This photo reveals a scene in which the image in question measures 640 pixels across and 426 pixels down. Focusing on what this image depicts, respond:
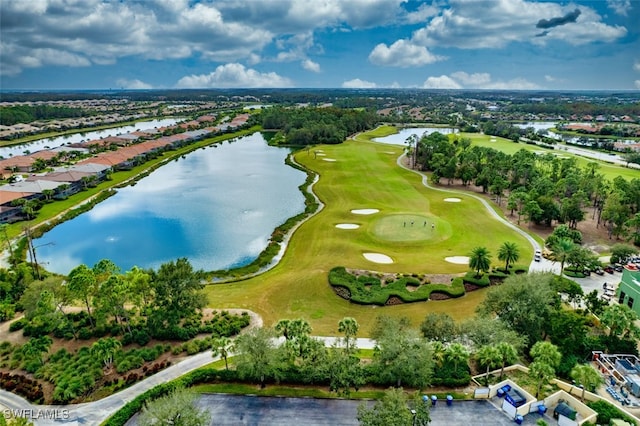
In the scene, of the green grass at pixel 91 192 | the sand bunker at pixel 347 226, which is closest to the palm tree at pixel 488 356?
the sand bunker at pixel 347 226

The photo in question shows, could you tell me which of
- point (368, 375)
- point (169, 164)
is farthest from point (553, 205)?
point (169, 164)

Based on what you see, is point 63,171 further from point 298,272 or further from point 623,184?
point 623,184

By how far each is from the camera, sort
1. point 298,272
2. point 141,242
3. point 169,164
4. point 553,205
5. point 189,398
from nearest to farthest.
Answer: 1. point 189,398
2. point 298,272
3. point 141,242
4. point 553,205
5. point 169,164

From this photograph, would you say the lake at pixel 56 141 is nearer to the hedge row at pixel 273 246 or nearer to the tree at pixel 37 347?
the hedge row at pixel 273 246

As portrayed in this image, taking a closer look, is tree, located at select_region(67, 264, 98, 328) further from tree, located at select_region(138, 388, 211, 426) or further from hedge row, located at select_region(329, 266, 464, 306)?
hedge row, located at select_region(329, 266, 464, 306)

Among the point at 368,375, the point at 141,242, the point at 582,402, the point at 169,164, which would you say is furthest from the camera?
the point at 169,164

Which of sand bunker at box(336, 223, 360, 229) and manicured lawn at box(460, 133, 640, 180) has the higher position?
manicured lawn at box(460, 133, 640, 180)

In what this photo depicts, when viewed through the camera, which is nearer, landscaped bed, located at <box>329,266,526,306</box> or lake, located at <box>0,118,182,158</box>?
landscaped bed, located at <box>329,266,526,306</box>

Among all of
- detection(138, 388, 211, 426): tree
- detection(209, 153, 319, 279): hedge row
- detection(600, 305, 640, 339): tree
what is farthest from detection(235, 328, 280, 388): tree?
detection(600, 305, 640, 339): tree
